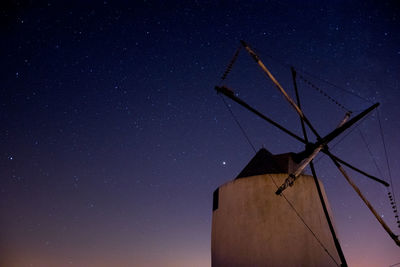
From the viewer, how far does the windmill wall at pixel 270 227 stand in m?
8.58

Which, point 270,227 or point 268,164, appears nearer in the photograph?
point 270,227

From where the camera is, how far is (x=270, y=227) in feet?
29.3

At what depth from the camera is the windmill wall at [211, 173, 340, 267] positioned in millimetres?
8578

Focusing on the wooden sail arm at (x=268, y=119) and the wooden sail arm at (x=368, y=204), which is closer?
the wooden sail arm at (x=268, y=119)

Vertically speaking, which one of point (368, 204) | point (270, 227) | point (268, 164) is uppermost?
point (268, 164)

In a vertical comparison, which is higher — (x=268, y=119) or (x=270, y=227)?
(x=268, y=119)

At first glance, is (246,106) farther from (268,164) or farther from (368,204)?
(368,204)

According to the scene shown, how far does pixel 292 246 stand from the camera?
28.1 feet

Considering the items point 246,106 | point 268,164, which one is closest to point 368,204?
point 268,164

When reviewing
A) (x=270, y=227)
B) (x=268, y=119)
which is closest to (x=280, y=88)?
(x=268, y=119)

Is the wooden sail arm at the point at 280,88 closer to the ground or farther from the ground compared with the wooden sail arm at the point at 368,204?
farther from the ground

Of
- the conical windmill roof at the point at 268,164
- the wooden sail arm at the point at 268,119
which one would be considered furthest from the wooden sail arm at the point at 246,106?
the conical windmill roof at the point at 268,164

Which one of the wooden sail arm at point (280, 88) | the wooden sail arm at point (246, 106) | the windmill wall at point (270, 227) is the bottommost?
the windmill wall at point (270, 227)

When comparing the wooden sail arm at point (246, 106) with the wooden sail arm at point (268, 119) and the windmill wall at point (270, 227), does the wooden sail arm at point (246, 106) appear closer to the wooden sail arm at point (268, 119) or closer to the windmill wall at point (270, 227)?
the wooden sail arm at point (268, 119)
